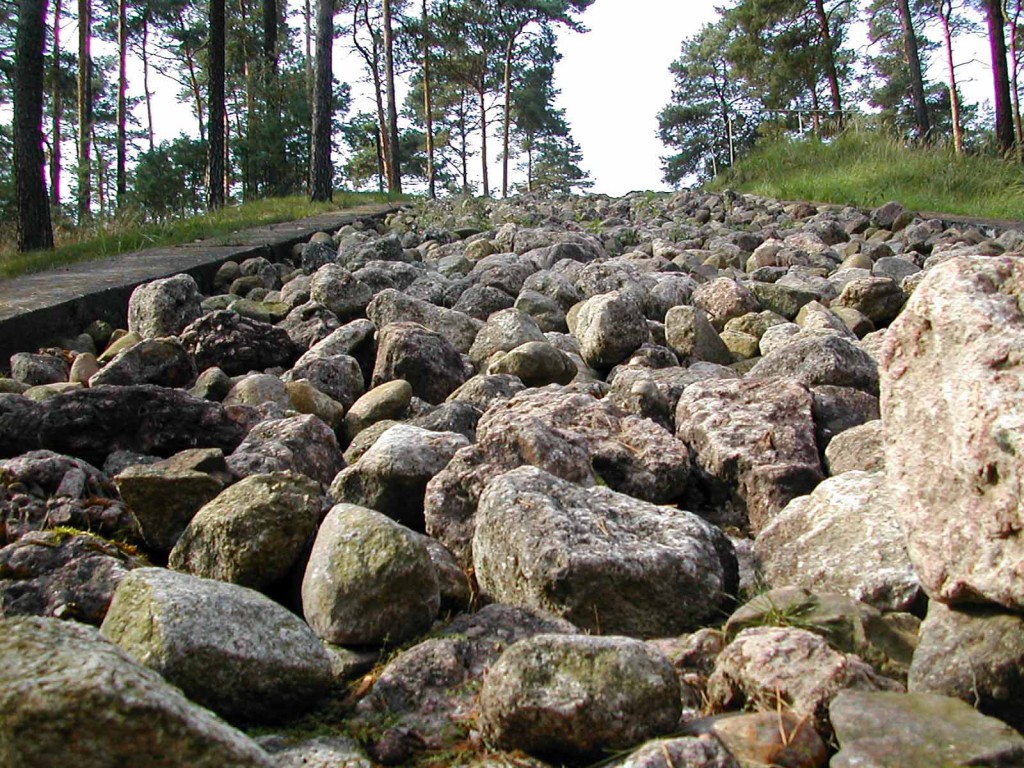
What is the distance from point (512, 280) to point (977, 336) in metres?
3.69

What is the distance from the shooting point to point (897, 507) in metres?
1.47

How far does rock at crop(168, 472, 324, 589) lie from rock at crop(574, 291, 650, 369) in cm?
181

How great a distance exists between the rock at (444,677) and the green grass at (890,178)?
890 cm

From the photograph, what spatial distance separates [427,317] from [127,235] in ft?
14.8

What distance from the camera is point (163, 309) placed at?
4.37 metres

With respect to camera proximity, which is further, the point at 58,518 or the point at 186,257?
the point at 186,257

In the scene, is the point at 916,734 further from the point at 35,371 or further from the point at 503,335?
the point at 35,371

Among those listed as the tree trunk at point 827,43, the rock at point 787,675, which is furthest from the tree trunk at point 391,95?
the rock at point 787,675

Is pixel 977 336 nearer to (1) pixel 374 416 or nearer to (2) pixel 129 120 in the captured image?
(1) pixel 374 416

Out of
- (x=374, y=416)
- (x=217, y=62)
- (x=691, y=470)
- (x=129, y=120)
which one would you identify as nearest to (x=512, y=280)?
(x=374, y=416)

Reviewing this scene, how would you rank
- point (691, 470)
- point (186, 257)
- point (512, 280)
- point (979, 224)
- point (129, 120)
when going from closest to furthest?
point (691, 470) → point (512, 280) → point (186, 257) → point (979, 224) → point (129, 120)

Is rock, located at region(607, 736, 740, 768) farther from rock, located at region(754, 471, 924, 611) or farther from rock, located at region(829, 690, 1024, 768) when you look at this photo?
rock, located at region(754, 471, 924, 611)

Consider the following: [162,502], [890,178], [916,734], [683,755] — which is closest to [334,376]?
[162,502]

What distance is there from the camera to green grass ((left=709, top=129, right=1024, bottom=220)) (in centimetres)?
997
